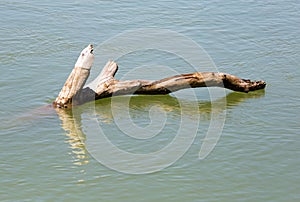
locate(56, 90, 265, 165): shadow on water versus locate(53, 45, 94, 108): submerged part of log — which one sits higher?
locate(53, 45, 94, 108): submerged part of log

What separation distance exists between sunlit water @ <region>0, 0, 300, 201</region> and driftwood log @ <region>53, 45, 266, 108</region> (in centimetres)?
18

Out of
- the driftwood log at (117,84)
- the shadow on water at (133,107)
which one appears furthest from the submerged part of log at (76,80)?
the shadow on water at (133,107)

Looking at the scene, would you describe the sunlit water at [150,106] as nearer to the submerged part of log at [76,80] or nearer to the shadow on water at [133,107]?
the shadow on water at [133,107]

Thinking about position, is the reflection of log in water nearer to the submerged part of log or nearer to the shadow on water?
the shadow on water

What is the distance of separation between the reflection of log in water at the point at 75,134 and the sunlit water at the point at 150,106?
0.05 feet

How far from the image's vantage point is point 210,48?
41.2 ft

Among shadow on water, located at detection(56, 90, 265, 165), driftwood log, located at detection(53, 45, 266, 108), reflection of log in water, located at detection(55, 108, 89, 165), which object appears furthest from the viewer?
driftwood log, located at detection(53, 45, 266, 108)

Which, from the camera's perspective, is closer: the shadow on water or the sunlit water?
the sunlit water

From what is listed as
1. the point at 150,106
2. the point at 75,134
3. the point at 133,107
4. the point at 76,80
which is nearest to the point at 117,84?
the point at 133,107

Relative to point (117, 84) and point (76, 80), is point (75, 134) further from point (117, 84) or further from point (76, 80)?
point (117, 84)

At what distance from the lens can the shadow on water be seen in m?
9.38

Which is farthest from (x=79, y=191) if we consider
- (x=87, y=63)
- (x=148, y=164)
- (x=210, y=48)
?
(x=210, y=48)

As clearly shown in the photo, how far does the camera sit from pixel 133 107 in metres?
10.1

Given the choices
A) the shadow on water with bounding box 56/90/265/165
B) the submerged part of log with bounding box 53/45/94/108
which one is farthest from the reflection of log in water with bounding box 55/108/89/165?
the submerged part of log with bounding box 53/45/94/108
